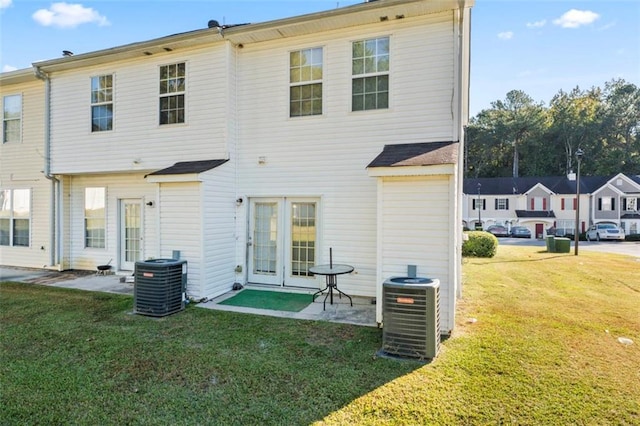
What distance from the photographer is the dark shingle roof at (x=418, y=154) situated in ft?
16.6

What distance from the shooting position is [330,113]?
23.2 feet

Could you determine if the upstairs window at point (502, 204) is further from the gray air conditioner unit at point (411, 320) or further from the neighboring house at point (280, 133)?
the gray air conditioner unit at point (411, 320)

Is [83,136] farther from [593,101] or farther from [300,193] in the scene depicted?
[593,101]

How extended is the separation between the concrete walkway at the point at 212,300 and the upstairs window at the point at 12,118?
3846mm

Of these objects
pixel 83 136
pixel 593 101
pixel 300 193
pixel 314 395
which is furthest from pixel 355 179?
pixel 593 101

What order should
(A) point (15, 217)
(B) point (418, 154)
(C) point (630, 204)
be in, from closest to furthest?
1. (B) point (418, 154)
2. (A) point (15, 217)
3. (C) point (630, 204)

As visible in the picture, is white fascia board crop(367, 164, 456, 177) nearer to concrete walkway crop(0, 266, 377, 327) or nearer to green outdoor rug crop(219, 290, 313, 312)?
concrete walkway crop(0, 266, 377, 327)

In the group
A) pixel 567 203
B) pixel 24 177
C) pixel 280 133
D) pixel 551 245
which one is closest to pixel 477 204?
pixel 567 203

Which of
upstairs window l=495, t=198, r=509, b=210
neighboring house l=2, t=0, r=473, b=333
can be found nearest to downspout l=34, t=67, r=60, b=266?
neighboring house l=2, t=0, r=473, b=333

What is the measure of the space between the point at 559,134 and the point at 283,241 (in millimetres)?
50380

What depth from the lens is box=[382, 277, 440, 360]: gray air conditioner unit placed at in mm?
4145

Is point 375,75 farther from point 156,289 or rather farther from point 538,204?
point 538,204

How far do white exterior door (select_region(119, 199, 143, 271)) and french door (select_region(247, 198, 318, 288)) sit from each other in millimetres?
3420

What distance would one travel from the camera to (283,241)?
7.52 meters
